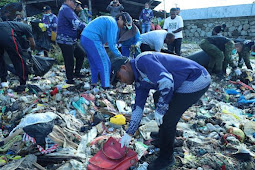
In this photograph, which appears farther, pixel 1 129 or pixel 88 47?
pixel 88 47

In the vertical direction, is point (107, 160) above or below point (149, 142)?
above

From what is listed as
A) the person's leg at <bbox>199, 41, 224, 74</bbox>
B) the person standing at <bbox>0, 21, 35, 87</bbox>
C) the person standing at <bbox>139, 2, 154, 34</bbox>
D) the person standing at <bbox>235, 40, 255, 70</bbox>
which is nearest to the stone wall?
→ the person standing at <bbox>139, 2, 154, 34</bbox>

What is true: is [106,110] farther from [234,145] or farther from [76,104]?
[234,145]

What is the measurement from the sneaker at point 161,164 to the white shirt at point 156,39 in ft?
8.47

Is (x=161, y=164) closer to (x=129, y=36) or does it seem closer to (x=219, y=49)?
(x=129, y=36)

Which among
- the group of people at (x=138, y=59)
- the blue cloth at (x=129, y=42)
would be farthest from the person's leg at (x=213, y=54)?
the blue cloth at (x=129, y=42)

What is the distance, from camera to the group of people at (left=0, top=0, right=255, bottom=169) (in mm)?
1812

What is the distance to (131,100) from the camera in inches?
169

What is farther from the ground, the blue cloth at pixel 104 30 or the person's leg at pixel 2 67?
the blue cloth at pixel 104 30

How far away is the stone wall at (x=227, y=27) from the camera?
37.4ft

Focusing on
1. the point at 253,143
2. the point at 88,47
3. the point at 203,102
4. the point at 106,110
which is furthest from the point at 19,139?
the point at 203,102

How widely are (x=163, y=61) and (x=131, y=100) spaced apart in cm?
254

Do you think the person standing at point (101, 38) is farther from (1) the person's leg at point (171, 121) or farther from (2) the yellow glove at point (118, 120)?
(1) the person's leg at point (171, 121)

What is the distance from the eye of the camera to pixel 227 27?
1205cm
